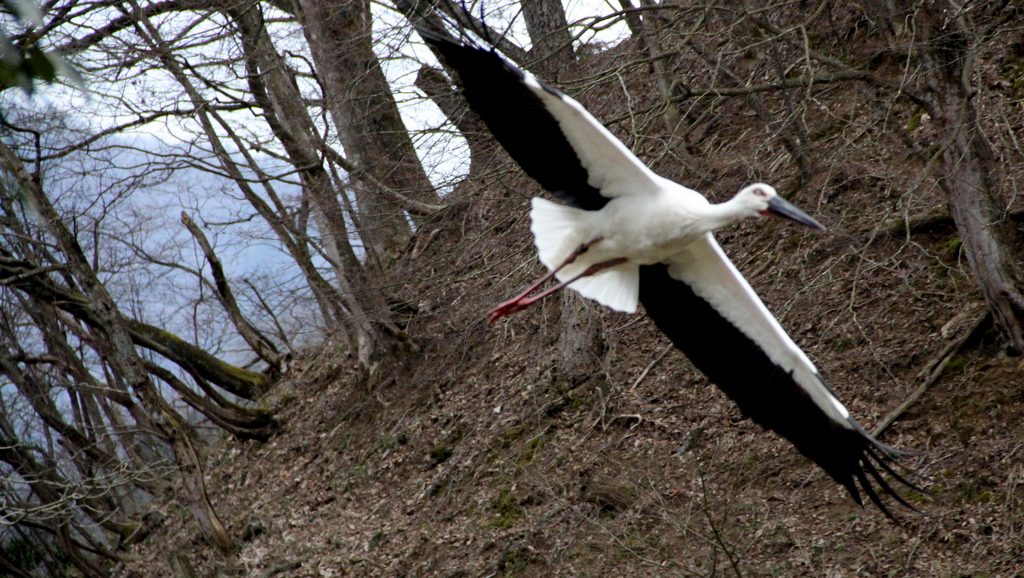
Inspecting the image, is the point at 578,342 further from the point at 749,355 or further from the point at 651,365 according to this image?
the point at 749,355

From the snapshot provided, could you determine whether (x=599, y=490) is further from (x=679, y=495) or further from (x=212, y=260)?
(x=212, y=260)

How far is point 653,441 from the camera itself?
7543 mm

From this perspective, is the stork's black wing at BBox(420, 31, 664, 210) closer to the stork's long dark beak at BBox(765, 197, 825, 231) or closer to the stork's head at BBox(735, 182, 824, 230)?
the stork's head at BBox(735, 182, 824, 230)

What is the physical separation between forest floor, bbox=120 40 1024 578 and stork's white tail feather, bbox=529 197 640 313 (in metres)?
0.88

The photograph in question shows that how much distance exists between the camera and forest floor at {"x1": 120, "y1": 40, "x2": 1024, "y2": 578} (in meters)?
5.76

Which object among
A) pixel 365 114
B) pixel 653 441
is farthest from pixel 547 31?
pixel 653 441

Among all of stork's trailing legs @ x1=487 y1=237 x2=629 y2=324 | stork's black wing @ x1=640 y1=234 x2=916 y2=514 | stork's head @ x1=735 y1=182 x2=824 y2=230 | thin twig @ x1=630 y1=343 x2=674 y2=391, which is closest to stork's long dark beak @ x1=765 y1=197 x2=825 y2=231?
stork's head @ x1=735 y1=182 x2=824 y2=230

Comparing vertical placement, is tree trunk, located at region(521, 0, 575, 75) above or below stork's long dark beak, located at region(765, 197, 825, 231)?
above

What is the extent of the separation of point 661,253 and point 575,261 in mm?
502

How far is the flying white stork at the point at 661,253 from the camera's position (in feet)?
14.7

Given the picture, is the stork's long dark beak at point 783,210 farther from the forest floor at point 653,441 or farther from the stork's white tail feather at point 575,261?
the forest floor at point 653,441

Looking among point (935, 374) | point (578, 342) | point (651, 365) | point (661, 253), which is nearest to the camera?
point (661, 253)

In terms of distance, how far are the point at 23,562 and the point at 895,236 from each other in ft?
35.5

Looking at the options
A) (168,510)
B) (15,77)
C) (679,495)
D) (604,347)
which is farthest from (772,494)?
(168,510)
